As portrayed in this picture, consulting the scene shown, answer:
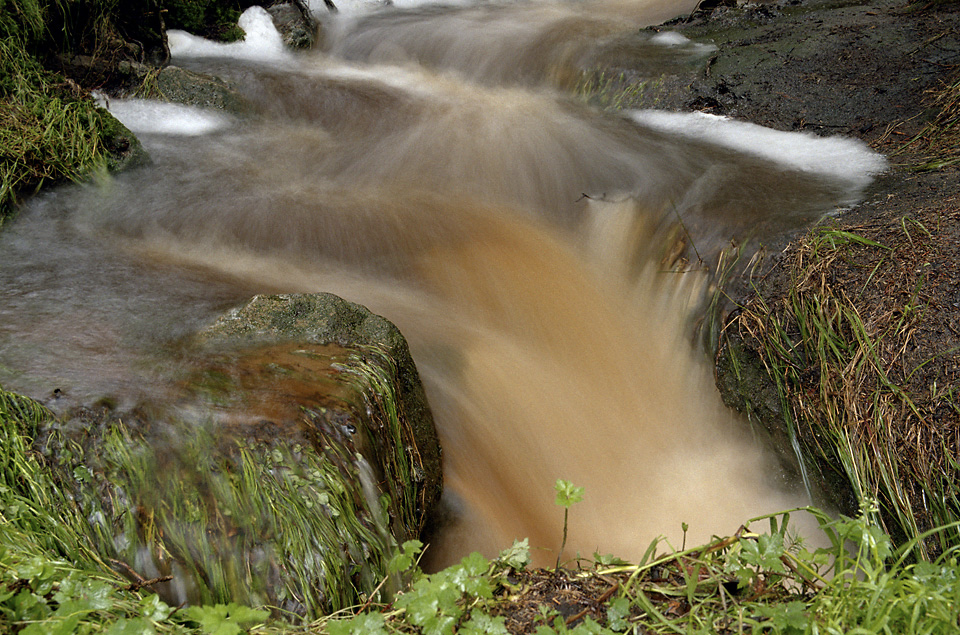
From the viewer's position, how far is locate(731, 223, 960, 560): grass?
267 centimetres

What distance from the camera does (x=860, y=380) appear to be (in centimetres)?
295

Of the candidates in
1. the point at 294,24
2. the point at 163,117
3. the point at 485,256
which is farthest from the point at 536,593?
the point at 294,24

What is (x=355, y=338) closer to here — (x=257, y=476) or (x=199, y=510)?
(x=257, y=476)

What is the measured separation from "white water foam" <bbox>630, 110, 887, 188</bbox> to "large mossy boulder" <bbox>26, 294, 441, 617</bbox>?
11.9ft

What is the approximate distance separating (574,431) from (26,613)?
2.57 meters

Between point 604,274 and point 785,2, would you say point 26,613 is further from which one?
point 785,2

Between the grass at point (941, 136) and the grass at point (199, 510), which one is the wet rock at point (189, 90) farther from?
the grass at point (941, 136)

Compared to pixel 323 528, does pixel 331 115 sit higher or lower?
higher

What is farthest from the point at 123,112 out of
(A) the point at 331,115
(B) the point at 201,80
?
(A) the point at 331,115

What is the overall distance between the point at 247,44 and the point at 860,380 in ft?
22.1

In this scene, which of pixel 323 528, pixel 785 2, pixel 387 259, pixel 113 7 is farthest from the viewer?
pixel 785 2

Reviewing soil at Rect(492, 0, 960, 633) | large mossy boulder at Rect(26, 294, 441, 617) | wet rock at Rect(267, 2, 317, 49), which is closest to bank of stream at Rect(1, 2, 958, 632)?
soil at Rect(492, 0, 960, 633)

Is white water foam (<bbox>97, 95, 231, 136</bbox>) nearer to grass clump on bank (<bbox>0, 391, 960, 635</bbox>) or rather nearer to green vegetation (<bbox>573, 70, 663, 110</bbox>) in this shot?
green vegetation (<bbox>573, 70, 663, 110</bbox>)

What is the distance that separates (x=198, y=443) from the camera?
246cm
